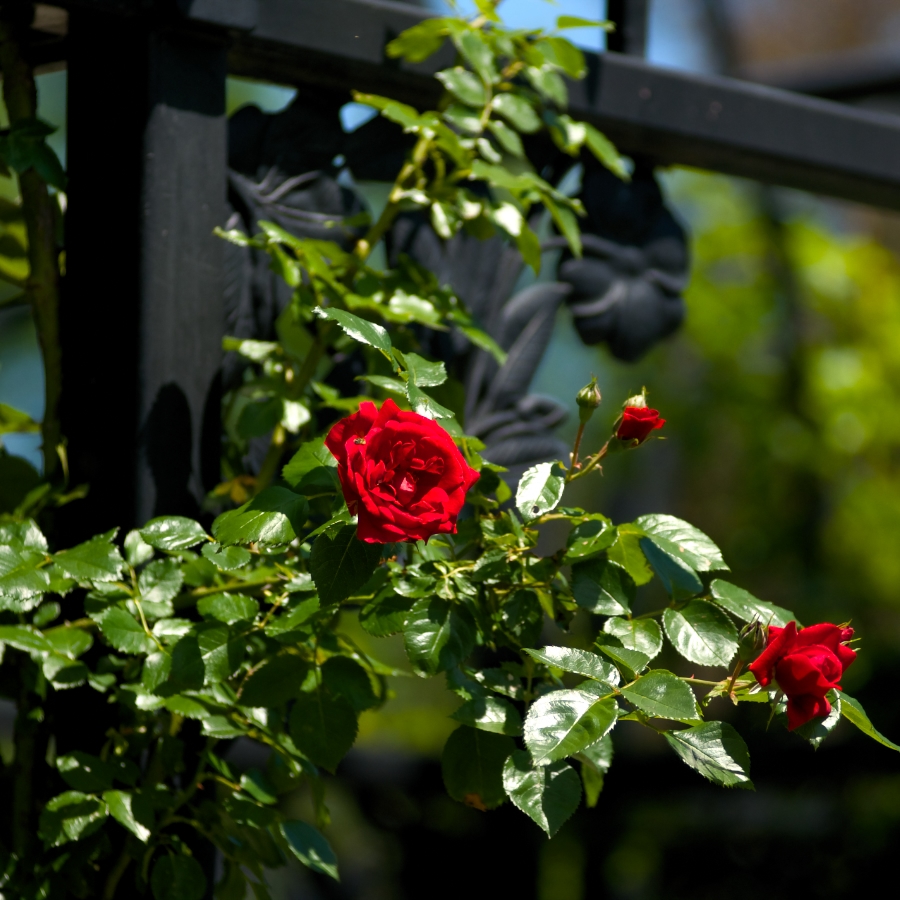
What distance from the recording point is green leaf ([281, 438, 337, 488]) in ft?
2.60

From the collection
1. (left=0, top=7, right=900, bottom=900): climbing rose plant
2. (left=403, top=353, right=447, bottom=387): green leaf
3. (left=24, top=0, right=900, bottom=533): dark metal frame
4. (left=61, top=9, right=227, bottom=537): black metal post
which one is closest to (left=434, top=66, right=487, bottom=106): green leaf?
Result: (left=0, top=7, right=900, bottom=900): climbing rose plant

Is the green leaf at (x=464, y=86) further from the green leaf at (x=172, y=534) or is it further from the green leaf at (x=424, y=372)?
the green leaf at (x=172, y=534)

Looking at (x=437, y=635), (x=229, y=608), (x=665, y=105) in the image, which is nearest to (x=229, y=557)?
(x=229, y=608)

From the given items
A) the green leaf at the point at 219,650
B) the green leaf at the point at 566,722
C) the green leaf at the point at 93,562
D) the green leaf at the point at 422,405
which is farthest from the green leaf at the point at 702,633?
the green leaf at the point at 93,562

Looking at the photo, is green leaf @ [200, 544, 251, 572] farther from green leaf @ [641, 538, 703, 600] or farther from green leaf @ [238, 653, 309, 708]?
green leaf @ [641, 538, 703, 600]

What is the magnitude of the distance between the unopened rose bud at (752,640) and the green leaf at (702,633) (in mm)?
20

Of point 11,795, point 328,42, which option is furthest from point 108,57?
point 11,795

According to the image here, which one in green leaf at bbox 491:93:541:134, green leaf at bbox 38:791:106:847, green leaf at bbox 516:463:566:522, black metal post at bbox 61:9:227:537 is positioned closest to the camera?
green leaf at bbox 516:463:566:522

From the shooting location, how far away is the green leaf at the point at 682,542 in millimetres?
809

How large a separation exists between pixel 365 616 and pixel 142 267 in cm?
45

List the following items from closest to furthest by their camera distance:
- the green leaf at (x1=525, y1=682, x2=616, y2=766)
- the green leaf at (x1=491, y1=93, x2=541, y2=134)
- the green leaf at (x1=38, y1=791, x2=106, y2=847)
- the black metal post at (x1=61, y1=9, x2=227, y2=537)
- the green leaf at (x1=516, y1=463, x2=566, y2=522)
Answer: the green leaf at (x1=525, y1=682, x2=616, y2=766), the green leaf at (x1=516, y1=463, x2=566, y2=522), the green leaf at (x1=38, y1=791, x2=106, y2=847), the black metal post at (x1=61, y1=9, x2=227, y2=537), the green leaf at (x1=491, y1=93, x2=541, y2=134)

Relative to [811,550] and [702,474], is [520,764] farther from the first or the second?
[702,474]

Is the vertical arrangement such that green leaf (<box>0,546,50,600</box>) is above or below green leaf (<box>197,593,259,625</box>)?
above

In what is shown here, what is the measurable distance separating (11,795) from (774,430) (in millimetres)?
4273
